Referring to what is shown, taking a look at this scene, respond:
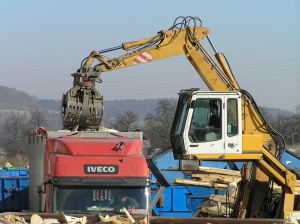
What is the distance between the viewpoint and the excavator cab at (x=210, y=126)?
47.1 feet

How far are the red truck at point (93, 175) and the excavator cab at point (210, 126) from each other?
1.13 metres

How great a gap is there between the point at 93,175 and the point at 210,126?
7.99 ft

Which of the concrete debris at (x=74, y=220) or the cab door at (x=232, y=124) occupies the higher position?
the cab door at (x=232, y=124)

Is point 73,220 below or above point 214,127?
below

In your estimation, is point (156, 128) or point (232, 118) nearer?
point (232, 118)

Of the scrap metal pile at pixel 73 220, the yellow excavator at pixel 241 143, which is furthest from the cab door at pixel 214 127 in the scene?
the scrap metal pile at pixel 73 220

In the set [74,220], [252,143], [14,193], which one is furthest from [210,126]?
[14,193]

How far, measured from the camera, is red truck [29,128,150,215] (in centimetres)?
1421

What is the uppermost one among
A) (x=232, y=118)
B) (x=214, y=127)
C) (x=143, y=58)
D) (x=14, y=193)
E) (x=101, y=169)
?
(x=143, y=58)

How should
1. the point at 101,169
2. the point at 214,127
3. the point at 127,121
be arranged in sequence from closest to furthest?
the point at 214,127 < the point at 101,169 < the point at 127,121

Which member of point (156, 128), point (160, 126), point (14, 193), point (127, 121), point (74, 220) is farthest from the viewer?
point (127, 121)

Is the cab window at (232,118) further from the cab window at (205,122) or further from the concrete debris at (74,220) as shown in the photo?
the concrete debris at (74,220)

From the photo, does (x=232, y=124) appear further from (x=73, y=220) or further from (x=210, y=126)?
(x=73, y=220)

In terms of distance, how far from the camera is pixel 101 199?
46.7ft
